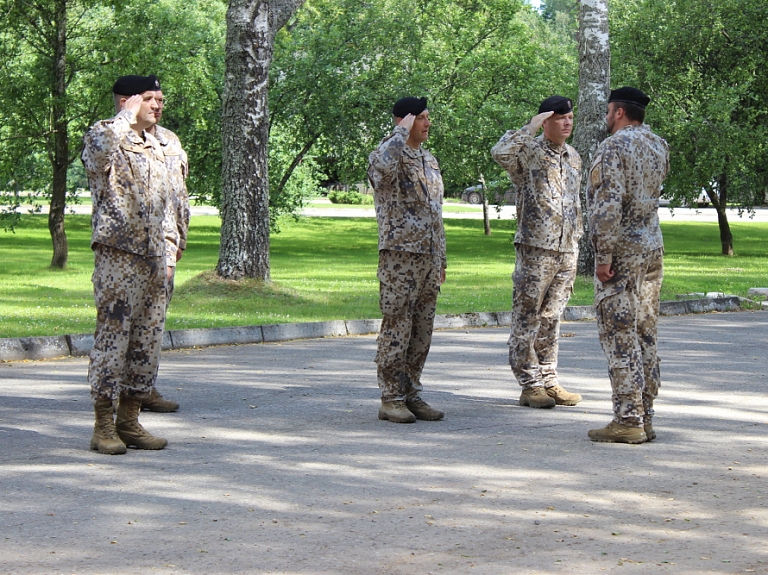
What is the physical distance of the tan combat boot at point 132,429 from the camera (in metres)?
7.02

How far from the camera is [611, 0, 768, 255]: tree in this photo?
26.9 m

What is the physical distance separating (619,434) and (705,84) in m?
22.6

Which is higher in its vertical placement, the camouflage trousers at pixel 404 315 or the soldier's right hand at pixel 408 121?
the soldier's right hand at pixel 408 121

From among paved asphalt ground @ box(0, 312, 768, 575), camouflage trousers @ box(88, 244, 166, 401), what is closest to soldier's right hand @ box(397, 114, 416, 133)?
camouflage trousers @ box(88, 244, 166, 401)

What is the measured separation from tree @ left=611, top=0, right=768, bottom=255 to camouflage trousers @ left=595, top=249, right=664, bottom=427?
20.0m

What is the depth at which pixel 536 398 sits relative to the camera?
8.57 meters

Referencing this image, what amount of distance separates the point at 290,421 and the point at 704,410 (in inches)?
117

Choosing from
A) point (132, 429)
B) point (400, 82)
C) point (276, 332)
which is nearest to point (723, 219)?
point (400, 82)

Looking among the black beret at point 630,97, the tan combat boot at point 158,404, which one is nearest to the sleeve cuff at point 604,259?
the black beret at point 630,97

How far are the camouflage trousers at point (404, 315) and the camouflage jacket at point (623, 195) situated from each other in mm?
1266

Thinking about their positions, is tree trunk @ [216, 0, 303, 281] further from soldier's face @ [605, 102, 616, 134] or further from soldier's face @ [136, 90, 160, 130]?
soldier's face @ [605, 102, 616, 134]

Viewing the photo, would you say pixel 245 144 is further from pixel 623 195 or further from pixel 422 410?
pixel 623 195

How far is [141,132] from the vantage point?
707 centimetres

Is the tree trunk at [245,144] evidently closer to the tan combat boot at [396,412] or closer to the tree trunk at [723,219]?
the tan combat boot at [396,412]
